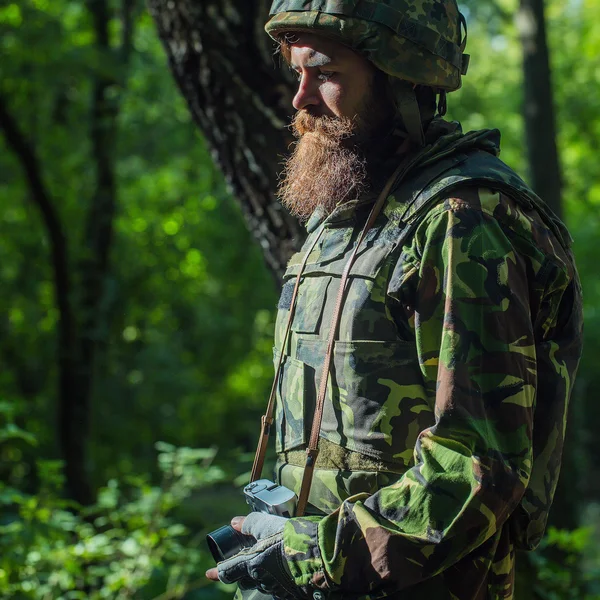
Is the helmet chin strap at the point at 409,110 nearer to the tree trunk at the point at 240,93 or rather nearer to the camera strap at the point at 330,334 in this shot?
the camera strap at the point at 330,334

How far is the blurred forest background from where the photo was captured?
331 centimetres

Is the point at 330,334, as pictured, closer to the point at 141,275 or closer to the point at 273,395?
the point at 273,395

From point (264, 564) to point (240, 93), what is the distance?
2.00 metres

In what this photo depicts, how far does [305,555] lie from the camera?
1661mm

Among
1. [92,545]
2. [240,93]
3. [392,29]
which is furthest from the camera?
[92,545]

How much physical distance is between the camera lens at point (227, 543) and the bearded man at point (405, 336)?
5 centimetres

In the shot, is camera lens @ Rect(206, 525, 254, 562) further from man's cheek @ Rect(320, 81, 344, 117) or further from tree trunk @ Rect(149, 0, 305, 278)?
tree trunk @ Rect(149, 0, 305, 278)

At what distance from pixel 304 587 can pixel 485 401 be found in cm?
53

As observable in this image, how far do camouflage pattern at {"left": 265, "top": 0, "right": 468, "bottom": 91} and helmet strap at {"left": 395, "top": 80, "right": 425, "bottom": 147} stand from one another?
3 cm

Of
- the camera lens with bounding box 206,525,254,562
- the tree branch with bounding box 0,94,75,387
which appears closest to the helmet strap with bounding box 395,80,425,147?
the camera lens with bounding box 206,525,254,562

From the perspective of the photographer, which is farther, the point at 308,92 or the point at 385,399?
the point at 308,92

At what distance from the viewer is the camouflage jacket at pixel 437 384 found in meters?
1.57

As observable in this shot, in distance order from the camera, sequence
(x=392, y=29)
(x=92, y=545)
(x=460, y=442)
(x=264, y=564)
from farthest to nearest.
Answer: (x=92, y=545) < (x=392, y=29) < (x=264, y=564) < (x=460, y=442)

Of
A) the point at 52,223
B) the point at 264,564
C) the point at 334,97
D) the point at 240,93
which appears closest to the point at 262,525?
the point at 264,564
